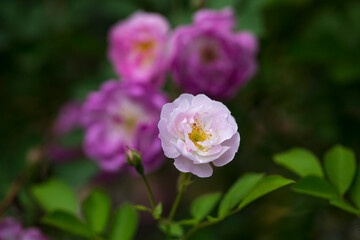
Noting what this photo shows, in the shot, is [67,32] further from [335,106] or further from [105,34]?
[335,106]

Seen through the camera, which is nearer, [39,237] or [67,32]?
[39,237]

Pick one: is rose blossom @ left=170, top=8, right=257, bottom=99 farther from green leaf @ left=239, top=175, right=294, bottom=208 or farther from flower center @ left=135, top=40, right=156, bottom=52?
green leaf @ left=239, top=175, right=294, bottom=208

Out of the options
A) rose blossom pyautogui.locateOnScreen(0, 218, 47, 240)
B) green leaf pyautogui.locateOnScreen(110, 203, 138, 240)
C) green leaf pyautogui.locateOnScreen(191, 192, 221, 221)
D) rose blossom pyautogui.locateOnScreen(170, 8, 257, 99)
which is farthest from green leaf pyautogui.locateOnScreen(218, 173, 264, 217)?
rose blossom pyautogui.locateOnScreen(0, 218, 47, 240)

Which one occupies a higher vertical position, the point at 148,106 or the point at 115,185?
the point at 148,106

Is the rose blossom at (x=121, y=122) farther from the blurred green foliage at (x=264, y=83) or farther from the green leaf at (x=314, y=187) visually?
the green leaf at (x=314, y=187)

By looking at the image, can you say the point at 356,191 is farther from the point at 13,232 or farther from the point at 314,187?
the point at 13,232

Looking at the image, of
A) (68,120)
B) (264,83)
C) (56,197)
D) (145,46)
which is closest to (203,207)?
(56,197)

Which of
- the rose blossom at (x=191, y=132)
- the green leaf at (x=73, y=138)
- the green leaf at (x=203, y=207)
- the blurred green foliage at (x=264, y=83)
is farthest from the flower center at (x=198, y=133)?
the green leaf at (x=73, y=138)

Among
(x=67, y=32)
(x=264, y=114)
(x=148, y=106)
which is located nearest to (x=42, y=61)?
(x=67, y=32)
